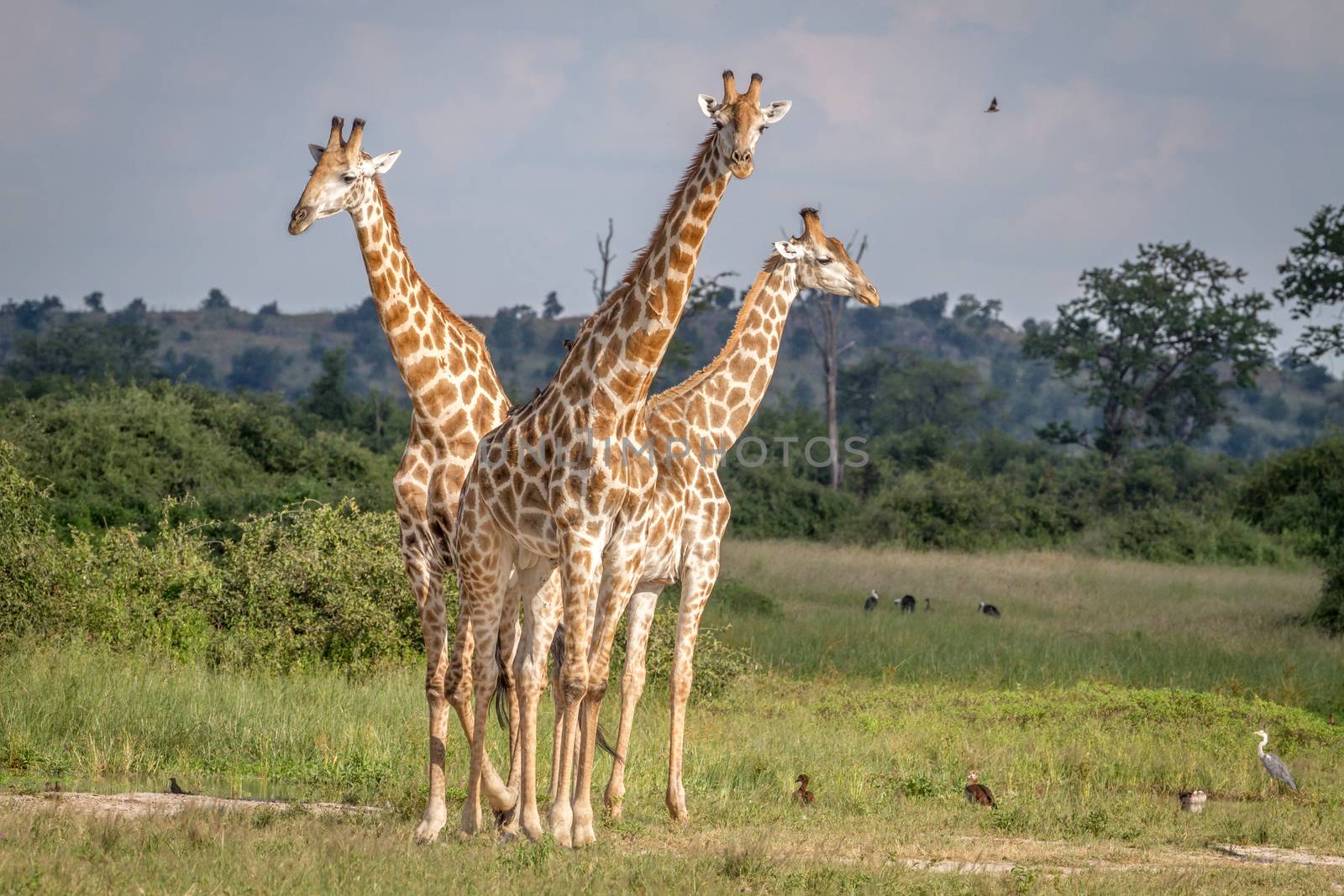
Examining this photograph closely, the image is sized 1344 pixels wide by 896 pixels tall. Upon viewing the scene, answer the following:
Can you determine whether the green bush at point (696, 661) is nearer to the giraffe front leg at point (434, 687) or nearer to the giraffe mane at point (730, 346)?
the giraffe mane at point (730, 346)

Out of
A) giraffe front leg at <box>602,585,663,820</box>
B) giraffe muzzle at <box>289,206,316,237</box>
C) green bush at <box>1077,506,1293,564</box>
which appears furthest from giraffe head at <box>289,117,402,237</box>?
green bush at <box>1077,506,1293,564</box>

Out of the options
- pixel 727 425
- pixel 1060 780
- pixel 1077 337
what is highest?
pixel 1077 337

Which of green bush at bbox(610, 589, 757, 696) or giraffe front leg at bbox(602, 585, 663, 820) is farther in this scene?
green bush at bbox(610, 589, 757, 696)

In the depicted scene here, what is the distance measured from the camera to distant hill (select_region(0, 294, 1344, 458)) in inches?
2660

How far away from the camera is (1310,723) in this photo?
11125 mm

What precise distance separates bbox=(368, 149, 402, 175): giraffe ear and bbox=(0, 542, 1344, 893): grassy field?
3439mm

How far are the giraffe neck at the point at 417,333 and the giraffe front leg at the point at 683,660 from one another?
142 cm

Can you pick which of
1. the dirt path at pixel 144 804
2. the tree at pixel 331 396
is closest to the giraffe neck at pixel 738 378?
the dirt path at pixel 144 804

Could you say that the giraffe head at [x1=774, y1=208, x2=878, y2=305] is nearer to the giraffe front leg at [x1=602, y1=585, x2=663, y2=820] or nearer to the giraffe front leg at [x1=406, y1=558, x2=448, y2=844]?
the giraffe front leg at [x1=602, y1=585, x2=663, y2=820]

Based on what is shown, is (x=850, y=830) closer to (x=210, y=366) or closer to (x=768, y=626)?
(x=768, y=626)

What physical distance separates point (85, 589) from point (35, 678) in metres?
2.04

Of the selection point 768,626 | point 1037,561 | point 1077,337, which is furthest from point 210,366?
point 768,626

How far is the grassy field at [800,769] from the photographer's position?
252 inches

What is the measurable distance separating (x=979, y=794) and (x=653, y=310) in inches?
144
